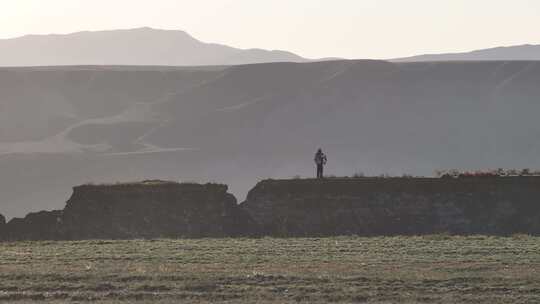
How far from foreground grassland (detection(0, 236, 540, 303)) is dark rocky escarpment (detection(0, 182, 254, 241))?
212 inches

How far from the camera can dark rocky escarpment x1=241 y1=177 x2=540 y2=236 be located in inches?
1494

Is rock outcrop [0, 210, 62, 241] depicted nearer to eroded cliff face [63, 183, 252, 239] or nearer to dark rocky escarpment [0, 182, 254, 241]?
dark rocky escarpment [0, 182, 254, 241]

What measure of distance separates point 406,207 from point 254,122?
78.9 m

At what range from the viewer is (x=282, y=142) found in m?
111

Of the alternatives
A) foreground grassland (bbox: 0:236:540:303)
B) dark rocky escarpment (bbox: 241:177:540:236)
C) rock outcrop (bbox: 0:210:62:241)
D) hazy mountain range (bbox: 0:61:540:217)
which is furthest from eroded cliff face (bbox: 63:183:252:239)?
hazy mountain range (bbox: 0:61:540:217)

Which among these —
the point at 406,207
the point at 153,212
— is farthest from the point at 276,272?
the point at 153,212

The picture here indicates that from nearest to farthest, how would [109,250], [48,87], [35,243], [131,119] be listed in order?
[109,250] < [35,243] < [131,119] < [48,87]

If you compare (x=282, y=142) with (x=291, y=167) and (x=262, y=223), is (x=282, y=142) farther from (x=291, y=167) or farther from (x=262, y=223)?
(x=262, y=223)

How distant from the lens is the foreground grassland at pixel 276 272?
22.3 meters

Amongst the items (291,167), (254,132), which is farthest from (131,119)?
(291,167)

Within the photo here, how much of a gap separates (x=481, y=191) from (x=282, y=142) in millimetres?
72592

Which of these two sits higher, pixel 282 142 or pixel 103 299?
pixel 282 142

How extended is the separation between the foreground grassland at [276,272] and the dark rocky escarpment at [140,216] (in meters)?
5.38

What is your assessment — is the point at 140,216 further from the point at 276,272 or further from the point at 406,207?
the point at 276,272
